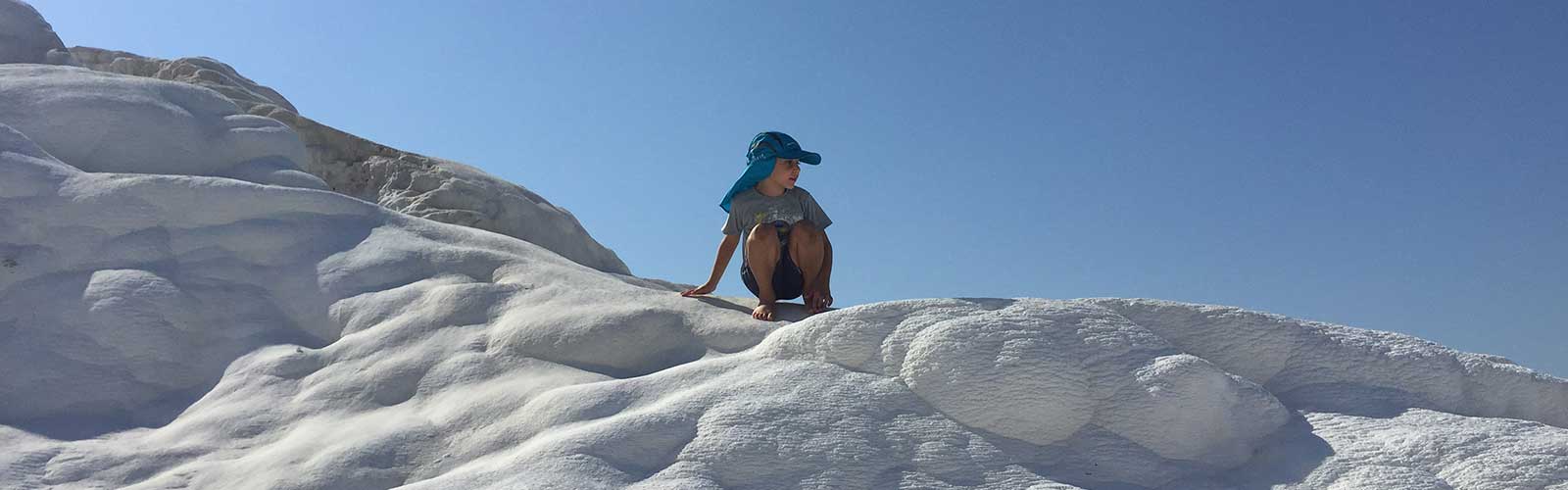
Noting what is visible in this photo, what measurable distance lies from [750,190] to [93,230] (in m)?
2.99

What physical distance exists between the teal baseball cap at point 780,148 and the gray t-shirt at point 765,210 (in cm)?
17

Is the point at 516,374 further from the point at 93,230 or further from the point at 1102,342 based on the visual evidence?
the point at 93,230

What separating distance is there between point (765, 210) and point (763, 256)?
0.77 ft

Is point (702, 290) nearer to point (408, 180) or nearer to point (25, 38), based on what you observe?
point (25, 38)

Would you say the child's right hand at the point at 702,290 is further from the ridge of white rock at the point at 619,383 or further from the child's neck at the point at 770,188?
the child's neck at the point at 770,188

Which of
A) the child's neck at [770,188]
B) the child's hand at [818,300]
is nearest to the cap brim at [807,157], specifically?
the child's neck at [770,188]

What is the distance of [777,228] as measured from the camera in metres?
4.93

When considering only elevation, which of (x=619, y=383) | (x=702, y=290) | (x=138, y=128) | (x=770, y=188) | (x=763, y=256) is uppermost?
(x=138, y=128)

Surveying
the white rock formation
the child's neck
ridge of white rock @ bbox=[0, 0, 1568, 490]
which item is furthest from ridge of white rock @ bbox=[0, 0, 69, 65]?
the child's neck

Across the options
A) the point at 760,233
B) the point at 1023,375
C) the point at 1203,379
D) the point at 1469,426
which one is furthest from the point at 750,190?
the point at 1469,426

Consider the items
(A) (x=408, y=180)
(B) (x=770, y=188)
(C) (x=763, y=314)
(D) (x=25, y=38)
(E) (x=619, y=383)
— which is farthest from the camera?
(A) (x=408, y=180)

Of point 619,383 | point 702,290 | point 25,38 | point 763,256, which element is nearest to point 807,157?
point 763,256

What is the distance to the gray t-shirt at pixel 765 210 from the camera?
4945mm

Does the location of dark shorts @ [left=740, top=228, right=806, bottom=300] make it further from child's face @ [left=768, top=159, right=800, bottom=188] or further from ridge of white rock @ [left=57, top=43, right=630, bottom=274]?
ridge of white rock @ [left=57, top=43, right=630, bottom=274]
